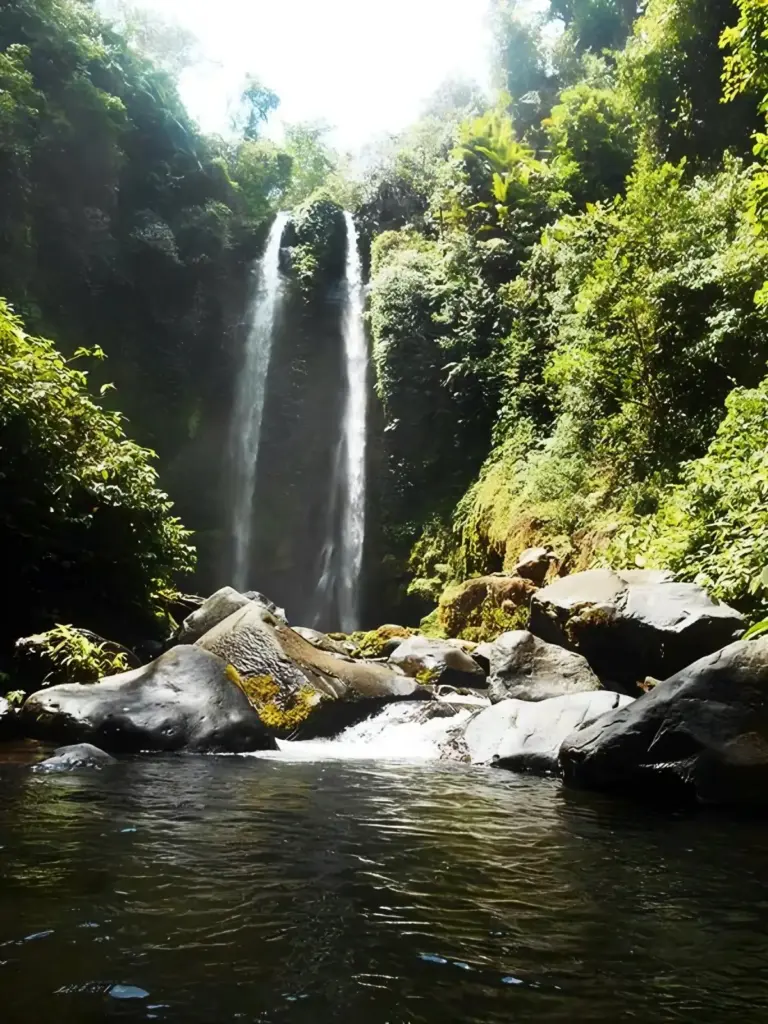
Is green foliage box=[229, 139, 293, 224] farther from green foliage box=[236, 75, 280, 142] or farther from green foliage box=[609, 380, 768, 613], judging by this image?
green foliage box=[609, 380, 768, 613]

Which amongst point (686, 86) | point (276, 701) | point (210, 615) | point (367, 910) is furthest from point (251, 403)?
point (367, 910)

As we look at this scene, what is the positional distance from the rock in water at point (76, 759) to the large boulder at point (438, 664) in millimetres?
4664

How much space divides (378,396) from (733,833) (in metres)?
16.3

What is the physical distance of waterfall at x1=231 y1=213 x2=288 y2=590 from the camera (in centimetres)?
2008

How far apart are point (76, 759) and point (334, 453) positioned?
612 inches

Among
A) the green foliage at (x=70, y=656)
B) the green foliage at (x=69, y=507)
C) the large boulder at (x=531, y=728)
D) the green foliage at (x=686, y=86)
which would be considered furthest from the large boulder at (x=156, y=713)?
the green foliage at (x=686, y=86)

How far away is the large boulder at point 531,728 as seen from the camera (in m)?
5.93

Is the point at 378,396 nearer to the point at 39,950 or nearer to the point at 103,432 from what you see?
the point at 103,432

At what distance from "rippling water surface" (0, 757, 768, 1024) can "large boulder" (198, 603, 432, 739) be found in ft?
8.83

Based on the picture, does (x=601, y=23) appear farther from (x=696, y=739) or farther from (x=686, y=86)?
(x=696, y=739)

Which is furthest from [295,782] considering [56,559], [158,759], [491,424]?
[491,424]

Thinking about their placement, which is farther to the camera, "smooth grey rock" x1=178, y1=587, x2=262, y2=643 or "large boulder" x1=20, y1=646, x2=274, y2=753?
"smooth grey rock" x1=178, y1=587, x2=262, y2=643

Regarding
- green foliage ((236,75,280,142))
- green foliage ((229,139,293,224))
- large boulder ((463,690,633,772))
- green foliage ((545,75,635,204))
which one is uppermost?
green foliage ((236,75,280,142))

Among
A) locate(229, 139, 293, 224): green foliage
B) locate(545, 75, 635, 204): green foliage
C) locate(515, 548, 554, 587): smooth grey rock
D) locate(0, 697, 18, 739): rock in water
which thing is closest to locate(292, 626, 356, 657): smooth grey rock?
locate(515, 548, 554, 587): smooth grey rock
